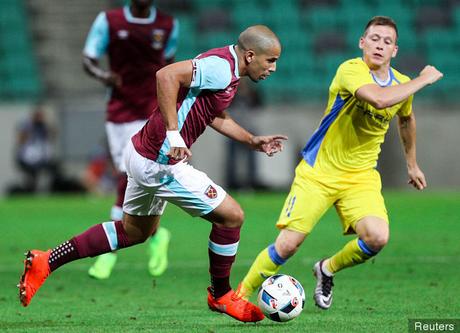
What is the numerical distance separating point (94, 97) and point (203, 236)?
30.8 feet

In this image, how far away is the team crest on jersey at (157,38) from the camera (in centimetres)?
980

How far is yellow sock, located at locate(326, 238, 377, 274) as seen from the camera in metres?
7.18

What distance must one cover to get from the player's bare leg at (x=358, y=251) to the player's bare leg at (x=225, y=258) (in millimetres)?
676

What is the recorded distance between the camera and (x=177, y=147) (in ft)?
20.6

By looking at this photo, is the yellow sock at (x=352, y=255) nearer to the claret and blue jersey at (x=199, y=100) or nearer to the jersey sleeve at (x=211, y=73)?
the claret and blue jersey at (x=199, y=100)

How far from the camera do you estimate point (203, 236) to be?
12.8 m

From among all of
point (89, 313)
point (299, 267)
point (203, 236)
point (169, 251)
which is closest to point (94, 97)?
point (203, 236)

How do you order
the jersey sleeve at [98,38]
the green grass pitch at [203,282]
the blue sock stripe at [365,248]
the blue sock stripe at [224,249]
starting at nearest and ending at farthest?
the green grass pitch at [203,282] → the blue sock stripe at [224,249] → the blue sock stripe at [365,248] → the jersey sleeve at [98,38]

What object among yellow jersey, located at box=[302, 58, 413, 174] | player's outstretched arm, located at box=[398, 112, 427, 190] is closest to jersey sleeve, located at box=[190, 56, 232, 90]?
yellow jersey, located at box=[302, 58, 413, 174]

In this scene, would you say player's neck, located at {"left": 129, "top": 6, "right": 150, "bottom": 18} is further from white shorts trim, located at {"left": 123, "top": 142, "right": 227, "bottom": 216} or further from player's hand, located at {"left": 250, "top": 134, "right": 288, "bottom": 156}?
white shorts trim, located at {"left": 123, "top": 142, "right": 227, "bottom": 216}

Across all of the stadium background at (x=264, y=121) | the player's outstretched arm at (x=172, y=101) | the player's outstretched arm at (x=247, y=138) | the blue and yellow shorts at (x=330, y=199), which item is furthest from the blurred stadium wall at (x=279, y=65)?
the player's outstretched arm at (x=172, y=101)

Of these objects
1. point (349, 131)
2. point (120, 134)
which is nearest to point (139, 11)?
point (120, 134)

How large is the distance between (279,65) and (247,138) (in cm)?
1495

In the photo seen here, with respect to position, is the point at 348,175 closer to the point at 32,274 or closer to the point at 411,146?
the point at 411,146
